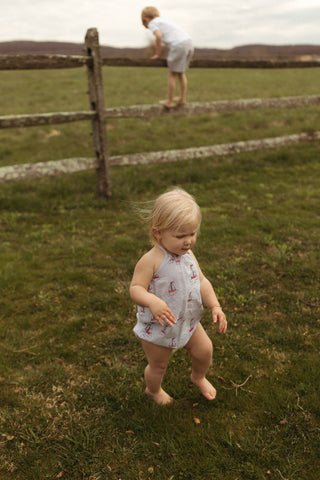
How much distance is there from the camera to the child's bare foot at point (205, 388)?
260cm

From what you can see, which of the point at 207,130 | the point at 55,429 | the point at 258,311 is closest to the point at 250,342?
the point at 258,311

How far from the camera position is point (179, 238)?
2146 millimetres

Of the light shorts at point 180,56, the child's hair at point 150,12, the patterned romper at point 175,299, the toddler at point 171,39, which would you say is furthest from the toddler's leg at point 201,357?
the child's hair at point 150,12

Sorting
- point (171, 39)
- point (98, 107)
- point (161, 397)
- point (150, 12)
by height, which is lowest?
point (161, 397)

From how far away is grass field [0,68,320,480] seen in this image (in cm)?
229

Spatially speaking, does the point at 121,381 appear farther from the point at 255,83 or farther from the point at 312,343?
the point at 255,83

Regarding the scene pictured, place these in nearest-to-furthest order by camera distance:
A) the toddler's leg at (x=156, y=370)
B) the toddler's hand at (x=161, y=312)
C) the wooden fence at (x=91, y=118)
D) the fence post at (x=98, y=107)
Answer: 1. the toddler's hand at (x=161, y=312)
2. the toddler's leg at (x=156, y=370)
3. the wooden fence at (x=91, y=118)
4. the fence post at (x=98, y=107)

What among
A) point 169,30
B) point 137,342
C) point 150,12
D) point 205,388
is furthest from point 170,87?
point 205,388

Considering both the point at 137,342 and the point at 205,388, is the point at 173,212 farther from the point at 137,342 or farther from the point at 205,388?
the point at 137,342

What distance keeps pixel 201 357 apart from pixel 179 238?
0.84m

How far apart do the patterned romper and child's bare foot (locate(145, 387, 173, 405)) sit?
507mm

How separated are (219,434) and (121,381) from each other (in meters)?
0.79

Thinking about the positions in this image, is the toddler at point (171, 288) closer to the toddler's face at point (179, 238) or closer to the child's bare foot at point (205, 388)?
the toddler's face at point (179, 238)

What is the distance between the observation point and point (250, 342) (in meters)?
3.13
